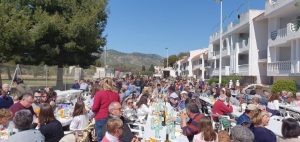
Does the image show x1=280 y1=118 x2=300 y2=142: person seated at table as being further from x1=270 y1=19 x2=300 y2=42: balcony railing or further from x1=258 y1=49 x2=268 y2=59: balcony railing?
x1=258 y1=49 x2=268 y2=59: balcony railing

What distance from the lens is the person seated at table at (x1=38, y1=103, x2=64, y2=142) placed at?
22.7 feet

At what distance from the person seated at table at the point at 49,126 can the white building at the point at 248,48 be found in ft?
112

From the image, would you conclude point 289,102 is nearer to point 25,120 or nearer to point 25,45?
point 25,120

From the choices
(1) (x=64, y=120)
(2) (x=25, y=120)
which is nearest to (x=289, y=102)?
(1) (x=64, y=120)

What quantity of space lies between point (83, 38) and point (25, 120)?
2721cm

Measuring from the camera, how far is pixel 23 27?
86.8 feet

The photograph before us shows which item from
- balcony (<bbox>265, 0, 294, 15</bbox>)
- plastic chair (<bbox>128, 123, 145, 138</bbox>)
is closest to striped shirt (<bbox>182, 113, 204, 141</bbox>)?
plastic chair (<bbox>128, 123, 145, 138</bbox>)

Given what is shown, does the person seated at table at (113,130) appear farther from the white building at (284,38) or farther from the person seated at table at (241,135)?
the white building at (284,38)

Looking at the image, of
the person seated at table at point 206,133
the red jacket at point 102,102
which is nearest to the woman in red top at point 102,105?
the red jacket at point 102,102

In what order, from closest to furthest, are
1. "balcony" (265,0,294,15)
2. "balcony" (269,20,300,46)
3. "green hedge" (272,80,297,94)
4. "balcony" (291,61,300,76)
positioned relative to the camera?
"green hedge" (272,80,297,94) → "balcony" (291,61,300,76) → "balcony" (269,20,300,46) → "balcony" (265,0,294,15)

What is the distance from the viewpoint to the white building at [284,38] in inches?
1161

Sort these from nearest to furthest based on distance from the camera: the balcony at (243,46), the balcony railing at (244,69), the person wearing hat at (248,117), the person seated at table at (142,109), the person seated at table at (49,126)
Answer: the person seated at table at (49,126) → the person wearing hat at (248,117) → the person seated at table at (142,109) → the balcony railing at (244,69) → the balcony at (243,46)

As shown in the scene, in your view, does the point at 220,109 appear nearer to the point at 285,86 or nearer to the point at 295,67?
the point at 285,86

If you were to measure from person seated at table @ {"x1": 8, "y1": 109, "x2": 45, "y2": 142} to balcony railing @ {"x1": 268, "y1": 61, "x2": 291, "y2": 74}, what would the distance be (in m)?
27.8
